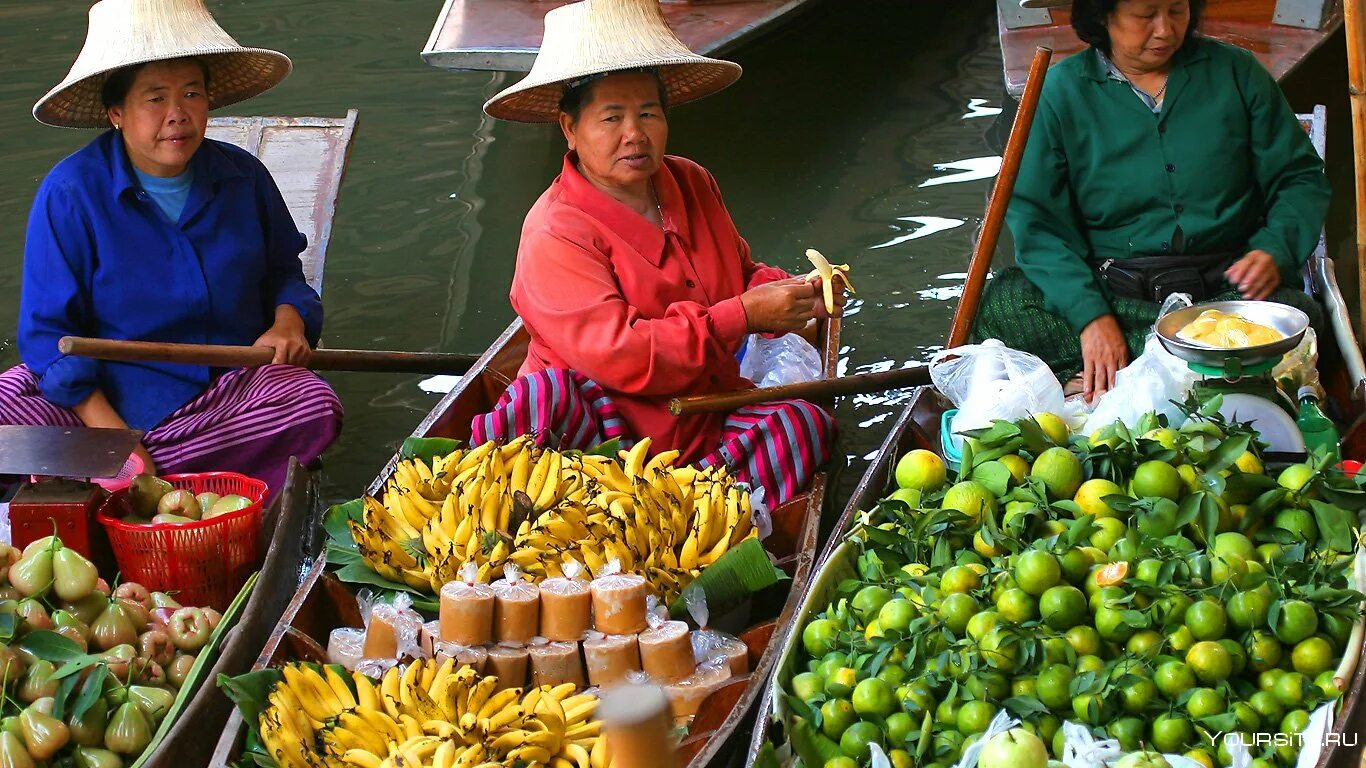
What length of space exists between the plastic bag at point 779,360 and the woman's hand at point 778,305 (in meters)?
0.52

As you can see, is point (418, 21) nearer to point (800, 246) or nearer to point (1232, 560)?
point (800, 246)

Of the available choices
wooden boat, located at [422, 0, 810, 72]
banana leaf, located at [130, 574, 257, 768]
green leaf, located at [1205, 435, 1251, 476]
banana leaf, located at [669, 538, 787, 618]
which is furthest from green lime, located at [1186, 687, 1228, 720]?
wooden boat, located at [422, 0, 810, 72]

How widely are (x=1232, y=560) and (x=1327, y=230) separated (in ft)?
11.4

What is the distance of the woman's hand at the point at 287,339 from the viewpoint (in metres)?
3.59

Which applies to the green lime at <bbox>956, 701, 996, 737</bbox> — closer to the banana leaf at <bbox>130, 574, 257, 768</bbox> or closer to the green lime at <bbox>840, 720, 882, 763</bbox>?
the green lime at <bbox>840, 720, 882, 763</bbox>

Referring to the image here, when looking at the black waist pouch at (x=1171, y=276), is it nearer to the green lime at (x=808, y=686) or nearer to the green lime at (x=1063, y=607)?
the green lime at (x=1063, y=607)

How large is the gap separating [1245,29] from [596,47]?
12.3 ft

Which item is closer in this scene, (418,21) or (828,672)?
(828,672)

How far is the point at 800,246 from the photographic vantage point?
219 inches

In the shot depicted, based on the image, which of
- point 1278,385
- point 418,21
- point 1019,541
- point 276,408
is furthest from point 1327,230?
point 418,21

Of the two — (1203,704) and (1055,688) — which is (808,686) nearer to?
(1055,688)

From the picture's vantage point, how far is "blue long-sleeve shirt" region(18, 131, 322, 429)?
3438 mm

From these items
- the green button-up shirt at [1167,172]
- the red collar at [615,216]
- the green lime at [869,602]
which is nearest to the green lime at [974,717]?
the green lime at [869,602]

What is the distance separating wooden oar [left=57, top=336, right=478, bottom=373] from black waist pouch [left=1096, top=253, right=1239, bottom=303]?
Result: 66.9 inches
